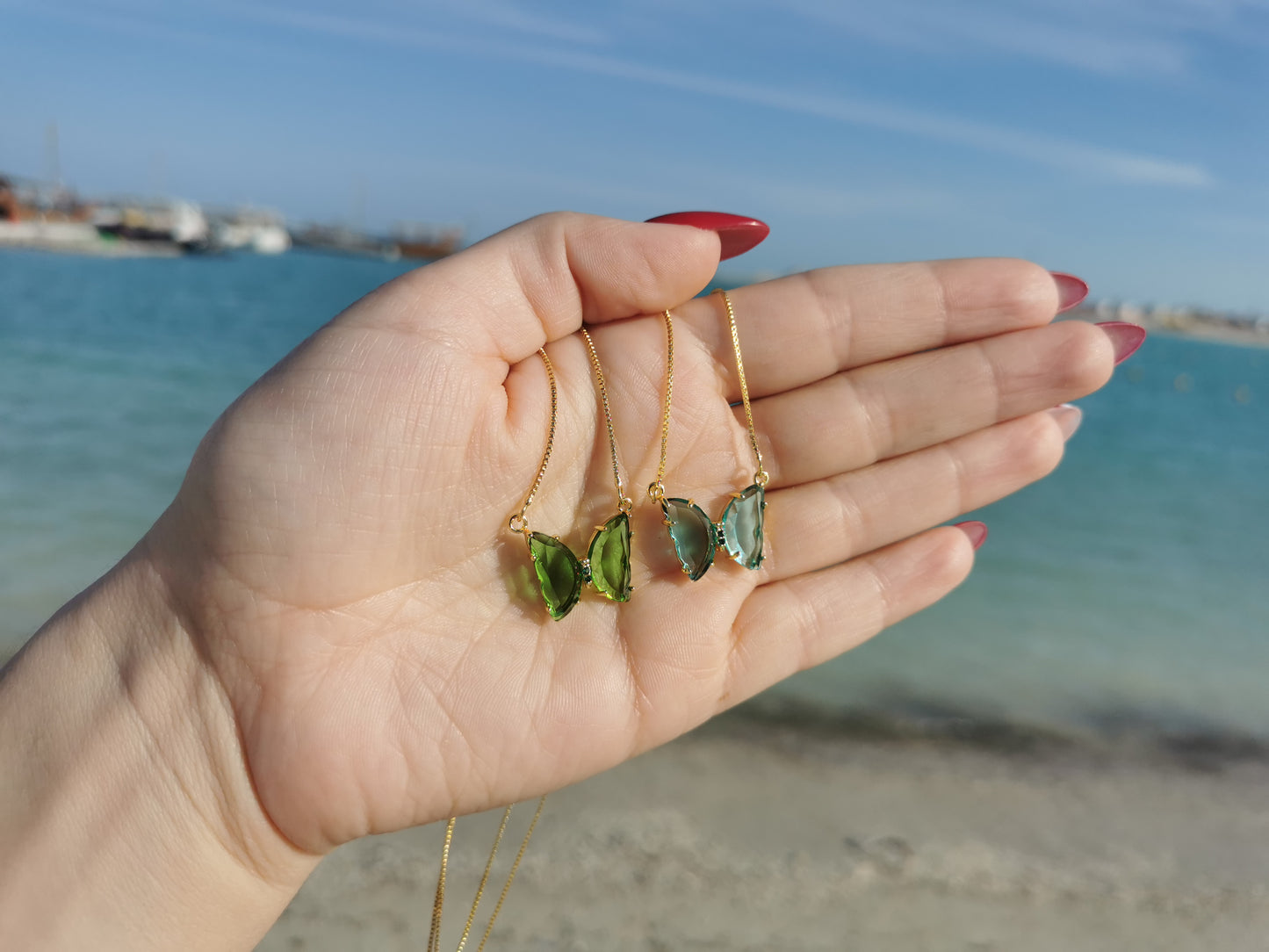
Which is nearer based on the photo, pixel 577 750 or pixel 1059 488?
pixel 577 750

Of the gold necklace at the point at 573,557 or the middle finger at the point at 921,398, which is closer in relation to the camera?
the gold necklace at the point at 573,557

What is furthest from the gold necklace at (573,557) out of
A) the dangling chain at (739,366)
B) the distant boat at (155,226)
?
the distant boat at (155,226)

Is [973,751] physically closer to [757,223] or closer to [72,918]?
[757,223]

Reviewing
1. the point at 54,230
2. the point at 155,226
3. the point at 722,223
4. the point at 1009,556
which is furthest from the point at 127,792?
the point at 155,226

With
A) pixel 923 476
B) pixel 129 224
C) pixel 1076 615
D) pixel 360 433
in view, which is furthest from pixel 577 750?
pixel 129 224

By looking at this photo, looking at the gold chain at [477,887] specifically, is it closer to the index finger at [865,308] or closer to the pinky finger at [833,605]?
the pinky finger at [833,605]
